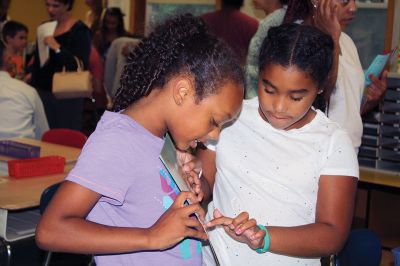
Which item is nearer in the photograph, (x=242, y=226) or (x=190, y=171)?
(x=242, y=226)

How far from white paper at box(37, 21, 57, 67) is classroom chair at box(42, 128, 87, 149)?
991 millimetres

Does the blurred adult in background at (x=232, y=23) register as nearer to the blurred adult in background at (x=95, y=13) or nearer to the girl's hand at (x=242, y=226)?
the girl's hand at (x=242, y=226)

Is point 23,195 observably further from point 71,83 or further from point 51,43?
point 51,43

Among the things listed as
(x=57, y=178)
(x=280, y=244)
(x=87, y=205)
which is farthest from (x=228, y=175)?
(x=57, y=178)

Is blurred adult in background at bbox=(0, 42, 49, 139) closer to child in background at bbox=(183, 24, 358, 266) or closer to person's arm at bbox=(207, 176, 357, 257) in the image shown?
child in background at bbox=(183, 24, 358, 266)

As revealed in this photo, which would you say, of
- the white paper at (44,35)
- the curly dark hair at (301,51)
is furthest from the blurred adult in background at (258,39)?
the white paper at (44,35)

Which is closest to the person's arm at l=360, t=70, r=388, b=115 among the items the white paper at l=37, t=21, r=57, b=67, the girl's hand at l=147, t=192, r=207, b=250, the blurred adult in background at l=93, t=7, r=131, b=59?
the girl's hand at l=147, t=192, r=207, b=250

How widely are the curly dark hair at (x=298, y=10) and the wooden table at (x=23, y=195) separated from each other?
4.14 feet

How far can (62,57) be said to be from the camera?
4441 mm

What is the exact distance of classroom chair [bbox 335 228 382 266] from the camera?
193 centimetres

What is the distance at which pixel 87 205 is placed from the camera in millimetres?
1146

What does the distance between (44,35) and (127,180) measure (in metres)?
3.50

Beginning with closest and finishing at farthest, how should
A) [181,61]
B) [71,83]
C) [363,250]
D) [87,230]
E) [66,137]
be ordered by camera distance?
[87,230]
[181,61]
[363,250]
[66,137]
[71,83]

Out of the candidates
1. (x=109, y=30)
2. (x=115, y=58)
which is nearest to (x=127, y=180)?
(x=115, y=58)
